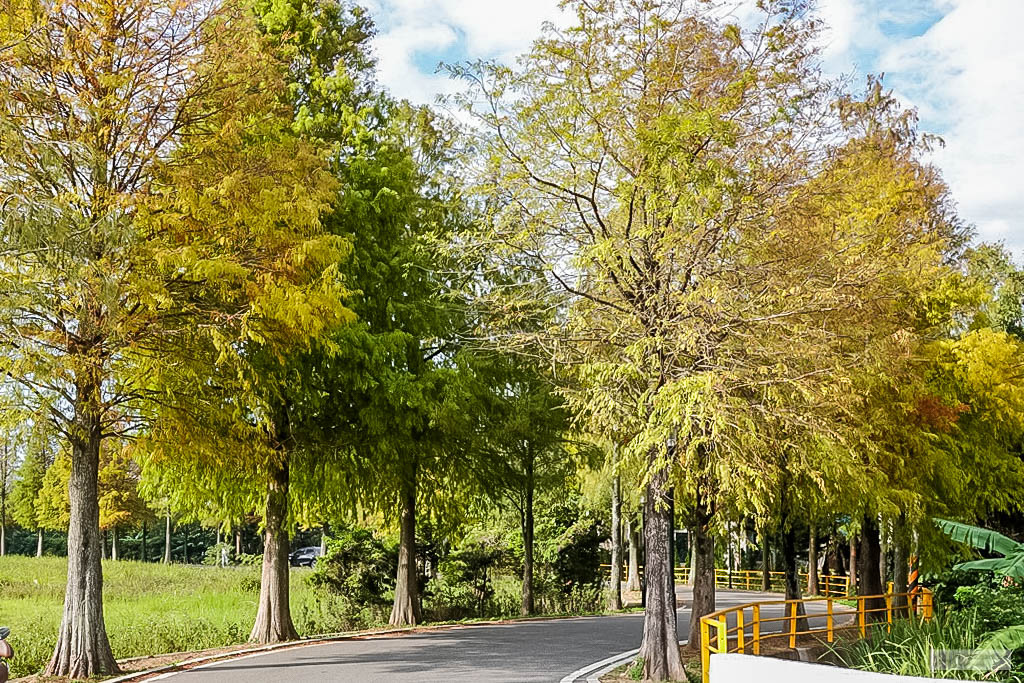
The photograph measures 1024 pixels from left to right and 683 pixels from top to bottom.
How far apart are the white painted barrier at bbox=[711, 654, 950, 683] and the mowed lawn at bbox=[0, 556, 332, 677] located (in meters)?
11.2

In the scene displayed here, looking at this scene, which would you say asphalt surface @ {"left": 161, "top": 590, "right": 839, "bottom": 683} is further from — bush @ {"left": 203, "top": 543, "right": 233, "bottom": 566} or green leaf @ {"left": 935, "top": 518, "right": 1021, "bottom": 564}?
bush @ {"left": 203, "top": 543, "right": 233, "bottom": 566}

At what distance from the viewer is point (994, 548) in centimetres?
1383

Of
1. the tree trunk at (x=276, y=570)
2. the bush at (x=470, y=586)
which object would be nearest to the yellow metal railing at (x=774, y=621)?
the bush at (x=470, y=586)

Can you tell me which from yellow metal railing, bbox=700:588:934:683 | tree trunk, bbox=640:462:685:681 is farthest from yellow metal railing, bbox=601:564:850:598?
tree trunk, bbox=640:462:685:681

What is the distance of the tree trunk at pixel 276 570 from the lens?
20000mm

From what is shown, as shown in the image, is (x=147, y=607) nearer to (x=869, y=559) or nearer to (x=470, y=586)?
(x=470, y=586)

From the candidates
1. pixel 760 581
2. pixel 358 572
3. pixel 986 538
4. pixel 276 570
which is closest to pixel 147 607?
pixel 358 572

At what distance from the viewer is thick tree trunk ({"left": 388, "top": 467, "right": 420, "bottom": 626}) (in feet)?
80.7

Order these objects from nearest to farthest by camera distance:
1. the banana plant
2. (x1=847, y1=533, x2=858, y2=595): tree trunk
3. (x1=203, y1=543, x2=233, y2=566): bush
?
the banana plant, (x1=847, y1=533, x2=858, y2=595): tree trunk, (x1=203, y1=543, x2=233, y2=566): bush

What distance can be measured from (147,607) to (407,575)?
7.76 m

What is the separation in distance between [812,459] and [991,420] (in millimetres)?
10897

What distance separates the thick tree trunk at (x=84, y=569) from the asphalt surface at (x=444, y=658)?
1.51 metres

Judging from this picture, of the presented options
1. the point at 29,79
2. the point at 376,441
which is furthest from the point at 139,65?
the point at 376,441

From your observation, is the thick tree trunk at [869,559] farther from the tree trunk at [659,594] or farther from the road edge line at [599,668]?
the tree trunk at [659,594]
